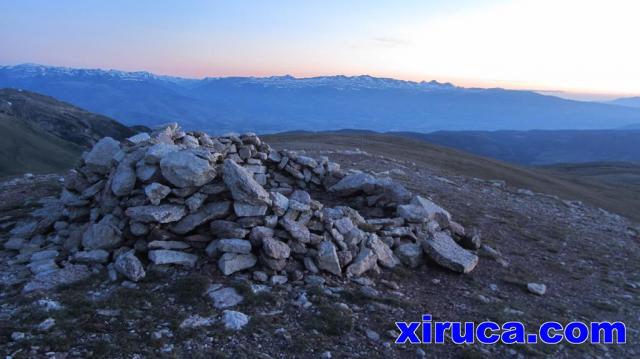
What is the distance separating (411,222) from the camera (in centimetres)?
1395

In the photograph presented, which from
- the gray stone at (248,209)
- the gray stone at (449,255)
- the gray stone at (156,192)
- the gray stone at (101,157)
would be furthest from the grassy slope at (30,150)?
the gray stone at (449,255)

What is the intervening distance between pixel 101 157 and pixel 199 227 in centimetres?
488

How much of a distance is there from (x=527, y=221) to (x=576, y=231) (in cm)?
217

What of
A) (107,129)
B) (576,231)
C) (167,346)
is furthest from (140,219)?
(107,129)

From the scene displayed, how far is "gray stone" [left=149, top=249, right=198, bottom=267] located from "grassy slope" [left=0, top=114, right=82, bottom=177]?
76199 millimetres

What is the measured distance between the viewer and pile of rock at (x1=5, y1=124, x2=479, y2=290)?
34.7ft

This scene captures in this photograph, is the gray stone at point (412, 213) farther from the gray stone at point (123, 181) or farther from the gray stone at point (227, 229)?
the gray stone at point (123, 181)

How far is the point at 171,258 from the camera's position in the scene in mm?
10312

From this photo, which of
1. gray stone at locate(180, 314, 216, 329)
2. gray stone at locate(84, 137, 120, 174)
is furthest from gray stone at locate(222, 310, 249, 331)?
gray stone at locate(84, 137, 120, 174)

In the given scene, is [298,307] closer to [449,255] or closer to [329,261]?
[329,261]

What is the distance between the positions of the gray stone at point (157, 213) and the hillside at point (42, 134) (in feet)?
230

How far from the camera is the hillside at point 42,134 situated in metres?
84.8

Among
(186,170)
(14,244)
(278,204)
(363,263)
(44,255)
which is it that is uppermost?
(186,170)

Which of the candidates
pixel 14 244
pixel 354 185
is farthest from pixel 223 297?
pixel 354 185
